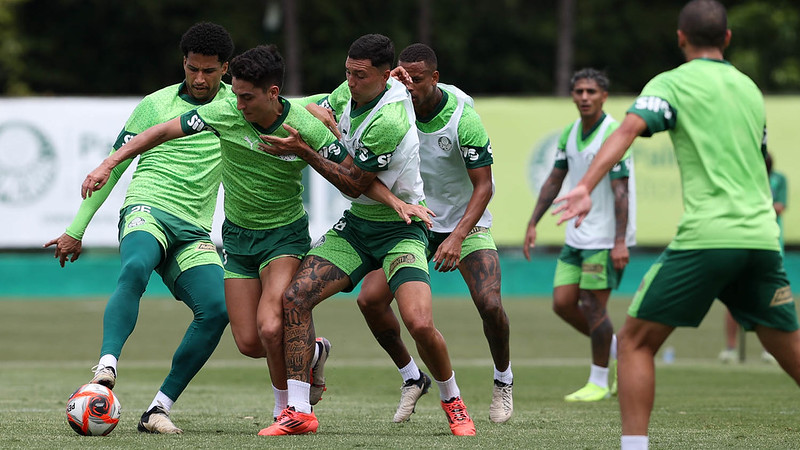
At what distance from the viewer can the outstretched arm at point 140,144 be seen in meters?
7.00

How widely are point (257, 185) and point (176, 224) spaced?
65 cm

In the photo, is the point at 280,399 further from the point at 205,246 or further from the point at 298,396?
the point at 205,246

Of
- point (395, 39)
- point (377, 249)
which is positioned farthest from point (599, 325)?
point (395, 39)

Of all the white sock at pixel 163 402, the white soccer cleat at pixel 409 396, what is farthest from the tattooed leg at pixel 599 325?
the white sock at pixel 163 402

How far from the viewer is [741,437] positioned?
7199 mm

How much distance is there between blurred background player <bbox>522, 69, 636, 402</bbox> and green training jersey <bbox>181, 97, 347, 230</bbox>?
343 centimetres

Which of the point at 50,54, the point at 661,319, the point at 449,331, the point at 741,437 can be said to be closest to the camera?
the point at 661,319

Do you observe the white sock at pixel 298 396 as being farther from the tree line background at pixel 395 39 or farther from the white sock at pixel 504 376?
the tree line background at pixel 395 39

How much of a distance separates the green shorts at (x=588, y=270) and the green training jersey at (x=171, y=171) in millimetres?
3851

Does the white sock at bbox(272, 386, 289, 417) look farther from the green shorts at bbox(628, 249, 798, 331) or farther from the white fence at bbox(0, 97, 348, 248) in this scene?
the white fence at bbox(0, 97, 348, 248)

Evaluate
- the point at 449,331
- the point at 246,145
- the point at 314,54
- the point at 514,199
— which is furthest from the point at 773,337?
the point at 314,54

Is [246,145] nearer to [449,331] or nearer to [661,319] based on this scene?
[661,319]

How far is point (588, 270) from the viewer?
10.6m

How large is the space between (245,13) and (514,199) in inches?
589
